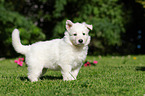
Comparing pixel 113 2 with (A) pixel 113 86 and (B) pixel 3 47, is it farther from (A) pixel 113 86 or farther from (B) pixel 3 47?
(A) pixel 113 86

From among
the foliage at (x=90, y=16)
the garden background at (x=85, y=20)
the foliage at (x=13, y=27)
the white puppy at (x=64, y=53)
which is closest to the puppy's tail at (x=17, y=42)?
the white puppy at (x=64, y=53)

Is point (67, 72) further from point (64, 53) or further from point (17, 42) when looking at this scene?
point (17, 42)

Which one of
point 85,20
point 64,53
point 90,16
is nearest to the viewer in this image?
point 64,53

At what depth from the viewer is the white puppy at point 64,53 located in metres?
5.06

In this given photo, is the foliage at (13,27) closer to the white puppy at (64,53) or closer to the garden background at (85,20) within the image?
the garden background at (85,20)

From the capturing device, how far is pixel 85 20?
17.0 meters

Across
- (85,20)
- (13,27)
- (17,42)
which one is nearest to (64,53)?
(17,42)

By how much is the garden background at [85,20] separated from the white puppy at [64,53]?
398 inches

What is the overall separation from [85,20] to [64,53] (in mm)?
12158

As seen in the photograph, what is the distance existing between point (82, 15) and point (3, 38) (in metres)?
5.89

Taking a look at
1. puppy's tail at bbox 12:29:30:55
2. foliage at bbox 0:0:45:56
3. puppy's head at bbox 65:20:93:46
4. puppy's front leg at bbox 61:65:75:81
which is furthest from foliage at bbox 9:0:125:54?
puppy's front leg at bbox 61:65:75:81

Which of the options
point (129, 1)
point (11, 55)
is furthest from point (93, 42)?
point (11, 55)

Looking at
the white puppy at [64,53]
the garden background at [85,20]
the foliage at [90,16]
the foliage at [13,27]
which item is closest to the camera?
the white puppy at [64,53]

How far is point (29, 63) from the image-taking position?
5.29m
